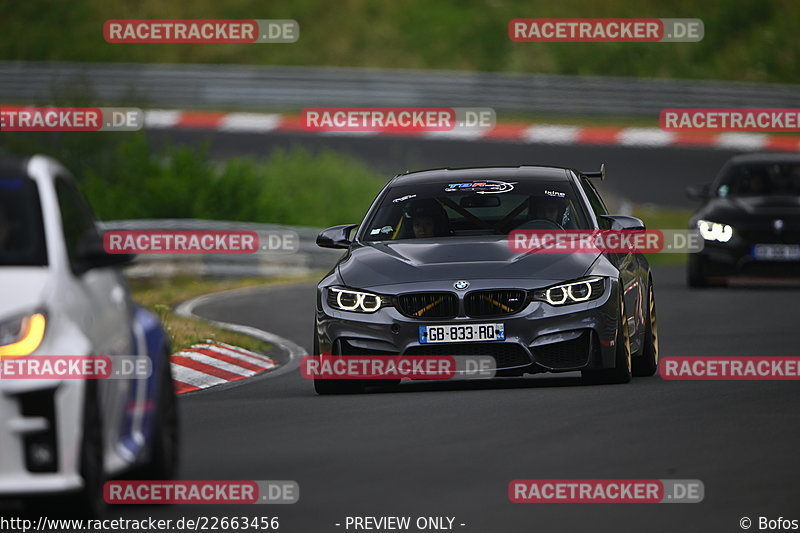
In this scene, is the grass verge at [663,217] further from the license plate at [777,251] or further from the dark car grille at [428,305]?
the dark car grille at [428,305]

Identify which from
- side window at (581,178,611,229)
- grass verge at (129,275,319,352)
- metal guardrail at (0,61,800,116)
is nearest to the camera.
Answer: side window at (581,178,611,229)

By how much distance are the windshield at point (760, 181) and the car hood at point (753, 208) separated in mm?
192

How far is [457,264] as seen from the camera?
12664 millimetres

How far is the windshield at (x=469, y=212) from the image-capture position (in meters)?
13.5

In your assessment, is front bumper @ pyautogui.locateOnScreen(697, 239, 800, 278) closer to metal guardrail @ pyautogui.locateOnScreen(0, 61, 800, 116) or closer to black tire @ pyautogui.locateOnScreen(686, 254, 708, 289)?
black tire @ pyautogui.locateOnScreen(686, 254, 708, 289)

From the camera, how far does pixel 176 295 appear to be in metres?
26.0

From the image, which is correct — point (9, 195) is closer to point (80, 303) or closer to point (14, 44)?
Result: point (80, 303)

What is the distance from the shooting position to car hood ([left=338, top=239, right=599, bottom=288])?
12531 millimetres

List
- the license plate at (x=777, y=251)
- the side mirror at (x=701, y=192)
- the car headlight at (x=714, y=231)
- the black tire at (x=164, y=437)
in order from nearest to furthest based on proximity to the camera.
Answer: the black tire at (x=164, y=437) < the license plate at (x=777, y=251) < the car headlight at (x=714, y=231) < the side mirror at (x=701, y=192)

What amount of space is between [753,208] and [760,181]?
65 centimetres

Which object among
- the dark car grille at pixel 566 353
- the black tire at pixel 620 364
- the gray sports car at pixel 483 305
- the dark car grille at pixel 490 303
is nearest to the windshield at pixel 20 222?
the gray sports car at pixel 483 305

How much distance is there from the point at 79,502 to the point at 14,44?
1816 inches

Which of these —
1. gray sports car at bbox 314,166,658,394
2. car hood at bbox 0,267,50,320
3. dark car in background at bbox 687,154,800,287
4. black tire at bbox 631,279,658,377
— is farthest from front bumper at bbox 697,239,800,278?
car hood at bbox 0,267,50,320

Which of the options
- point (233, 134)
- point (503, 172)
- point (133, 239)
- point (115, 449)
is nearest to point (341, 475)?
point (115, 449)
